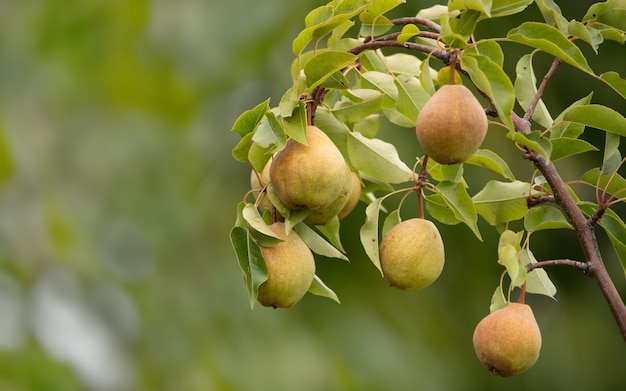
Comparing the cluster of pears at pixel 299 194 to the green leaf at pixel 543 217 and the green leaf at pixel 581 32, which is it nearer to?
the green leaf at pixel 543 217

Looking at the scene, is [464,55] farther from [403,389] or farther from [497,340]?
[403,389]

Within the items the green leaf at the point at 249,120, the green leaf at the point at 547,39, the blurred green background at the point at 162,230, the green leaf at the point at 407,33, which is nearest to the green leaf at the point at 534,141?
the green leaf at the point at 547,39

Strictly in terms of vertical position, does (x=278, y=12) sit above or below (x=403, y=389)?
above

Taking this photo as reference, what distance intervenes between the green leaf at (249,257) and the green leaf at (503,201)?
14.4 inches

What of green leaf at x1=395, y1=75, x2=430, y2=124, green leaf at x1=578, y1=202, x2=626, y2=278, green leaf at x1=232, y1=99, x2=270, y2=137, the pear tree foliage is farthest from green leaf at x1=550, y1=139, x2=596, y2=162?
green leaf at x1=232, y1=99, x2=270, y2=137

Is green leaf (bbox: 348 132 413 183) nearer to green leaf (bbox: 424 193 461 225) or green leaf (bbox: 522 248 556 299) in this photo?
green leaf (bbox: 424 193 461 225)

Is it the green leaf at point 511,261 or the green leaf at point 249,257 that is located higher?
the green leaf at point 249,257

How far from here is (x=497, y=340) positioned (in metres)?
1.43

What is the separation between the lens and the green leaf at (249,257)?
4.54 feet

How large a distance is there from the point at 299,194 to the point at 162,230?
2309 mm

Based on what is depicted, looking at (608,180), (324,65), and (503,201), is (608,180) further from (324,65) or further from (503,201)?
(324,65)

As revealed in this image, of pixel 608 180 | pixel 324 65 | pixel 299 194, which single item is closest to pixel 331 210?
pixel 299 194

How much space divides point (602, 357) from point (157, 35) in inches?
103

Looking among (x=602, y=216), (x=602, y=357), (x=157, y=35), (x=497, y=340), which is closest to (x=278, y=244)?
(x=497, y=340)
